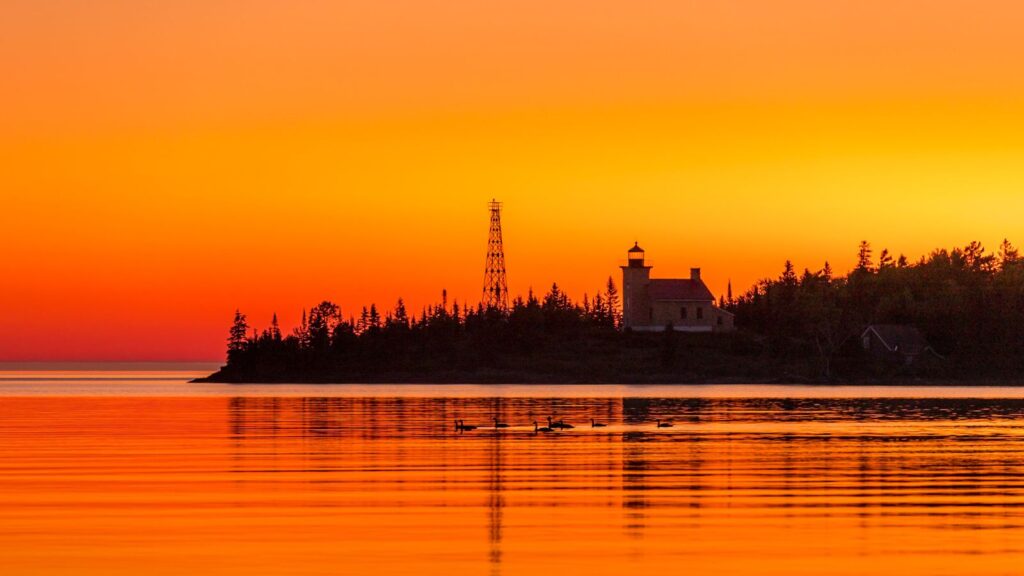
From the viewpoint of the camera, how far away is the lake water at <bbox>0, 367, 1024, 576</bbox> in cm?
3209

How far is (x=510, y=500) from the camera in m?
43.4

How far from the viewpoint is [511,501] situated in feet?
142

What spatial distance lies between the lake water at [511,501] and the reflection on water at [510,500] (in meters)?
0.11

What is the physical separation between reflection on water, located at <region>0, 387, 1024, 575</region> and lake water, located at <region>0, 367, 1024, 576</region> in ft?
0.35

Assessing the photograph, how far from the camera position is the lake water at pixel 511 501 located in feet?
105

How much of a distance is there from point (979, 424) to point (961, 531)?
5786 cm

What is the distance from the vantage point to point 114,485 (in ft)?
156

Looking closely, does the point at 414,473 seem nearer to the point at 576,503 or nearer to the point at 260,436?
the point at 576,503

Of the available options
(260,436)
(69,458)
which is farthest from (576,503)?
(260,436)

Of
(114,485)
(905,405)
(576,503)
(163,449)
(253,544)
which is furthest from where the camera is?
(905,405)

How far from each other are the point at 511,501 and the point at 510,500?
0.25 metres

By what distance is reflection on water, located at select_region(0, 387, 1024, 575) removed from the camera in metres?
32.2

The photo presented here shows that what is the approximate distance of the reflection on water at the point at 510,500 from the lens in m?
32.2

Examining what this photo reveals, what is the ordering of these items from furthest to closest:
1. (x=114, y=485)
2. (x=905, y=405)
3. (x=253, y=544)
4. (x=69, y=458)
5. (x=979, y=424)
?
(x=905, y=405) → (x=979, y=424) → (x=69, y=458) → (x=114, y=485) → (x=253, y=544)
